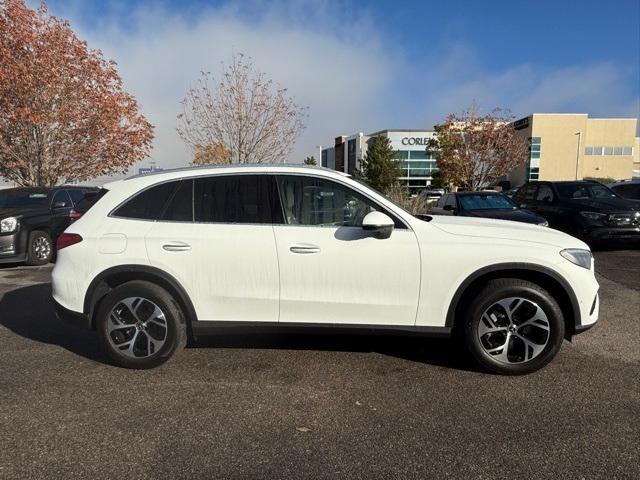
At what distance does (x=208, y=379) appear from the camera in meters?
3.70

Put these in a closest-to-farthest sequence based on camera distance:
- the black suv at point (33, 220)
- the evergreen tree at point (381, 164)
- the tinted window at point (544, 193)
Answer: the black suv at point (33, 220) → the tinted window at point (544, 193) → the evergreen tree at point (381, 164)

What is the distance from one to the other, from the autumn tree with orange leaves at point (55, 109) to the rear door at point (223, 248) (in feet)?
44.2

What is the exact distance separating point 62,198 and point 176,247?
7.73m

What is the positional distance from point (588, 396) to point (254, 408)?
247 centimetres

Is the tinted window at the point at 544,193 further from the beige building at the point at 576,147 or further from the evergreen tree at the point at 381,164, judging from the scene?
the beige building at the point at 576,147

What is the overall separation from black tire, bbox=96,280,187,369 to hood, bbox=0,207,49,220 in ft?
20.4

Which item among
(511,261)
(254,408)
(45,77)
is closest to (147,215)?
(254,408)

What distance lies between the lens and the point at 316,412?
318 cm

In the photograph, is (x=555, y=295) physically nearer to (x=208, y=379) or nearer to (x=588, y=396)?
(x=588, y=396)

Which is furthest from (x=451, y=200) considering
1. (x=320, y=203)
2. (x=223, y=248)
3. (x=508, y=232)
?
(x=223, y=248)

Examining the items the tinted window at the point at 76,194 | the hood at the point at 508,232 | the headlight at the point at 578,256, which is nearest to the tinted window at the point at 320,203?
the hood at the point at 508,232

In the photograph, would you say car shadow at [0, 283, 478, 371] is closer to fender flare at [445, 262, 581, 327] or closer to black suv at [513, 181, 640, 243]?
fender flare at [445, 262, 581, 327]

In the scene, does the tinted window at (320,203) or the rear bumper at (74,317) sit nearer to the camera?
the tinted window at (320,203)

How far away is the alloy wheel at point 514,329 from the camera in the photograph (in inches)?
142
